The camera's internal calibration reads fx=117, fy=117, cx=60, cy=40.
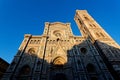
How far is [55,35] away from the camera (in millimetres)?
25812

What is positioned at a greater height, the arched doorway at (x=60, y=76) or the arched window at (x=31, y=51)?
the arched window at (x=31, y=51)

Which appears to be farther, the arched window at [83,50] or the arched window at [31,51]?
the arched window at [83,50]

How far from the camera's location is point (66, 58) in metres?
19.8

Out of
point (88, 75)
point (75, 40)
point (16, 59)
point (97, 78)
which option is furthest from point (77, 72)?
point (16, 59)

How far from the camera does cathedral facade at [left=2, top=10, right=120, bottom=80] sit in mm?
16920

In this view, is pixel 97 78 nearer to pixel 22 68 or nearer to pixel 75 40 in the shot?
pixel 75 40

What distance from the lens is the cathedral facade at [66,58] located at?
16.9m

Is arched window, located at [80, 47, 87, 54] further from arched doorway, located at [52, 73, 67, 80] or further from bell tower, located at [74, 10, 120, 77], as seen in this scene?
arched doorway, located at [52, 73, 67, 80]

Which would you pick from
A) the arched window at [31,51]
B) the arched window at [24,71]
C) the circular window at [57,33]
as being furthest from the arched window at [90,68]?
the circular window at [57,33]

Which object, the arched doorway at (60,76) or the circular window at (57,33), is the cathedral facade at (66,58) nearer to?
the arched doorway at (60,76)

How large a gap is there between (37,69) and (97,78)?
8.87m

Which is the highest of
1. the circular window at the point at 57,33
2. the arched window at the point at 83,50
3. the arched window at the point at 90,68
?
the circular window at the point at 57,33

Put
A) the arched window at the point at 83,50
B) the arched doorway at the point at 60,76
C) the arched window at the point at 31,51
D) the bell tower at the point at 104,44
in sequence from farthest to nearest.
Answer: the arched window at the point at 83,50
the arched window at the point at 31,51
the bell tower at the point at 104,44
the arched doorway at the point at 60,76

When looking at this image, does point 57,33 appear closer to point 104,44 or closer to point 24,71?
point 104,44
